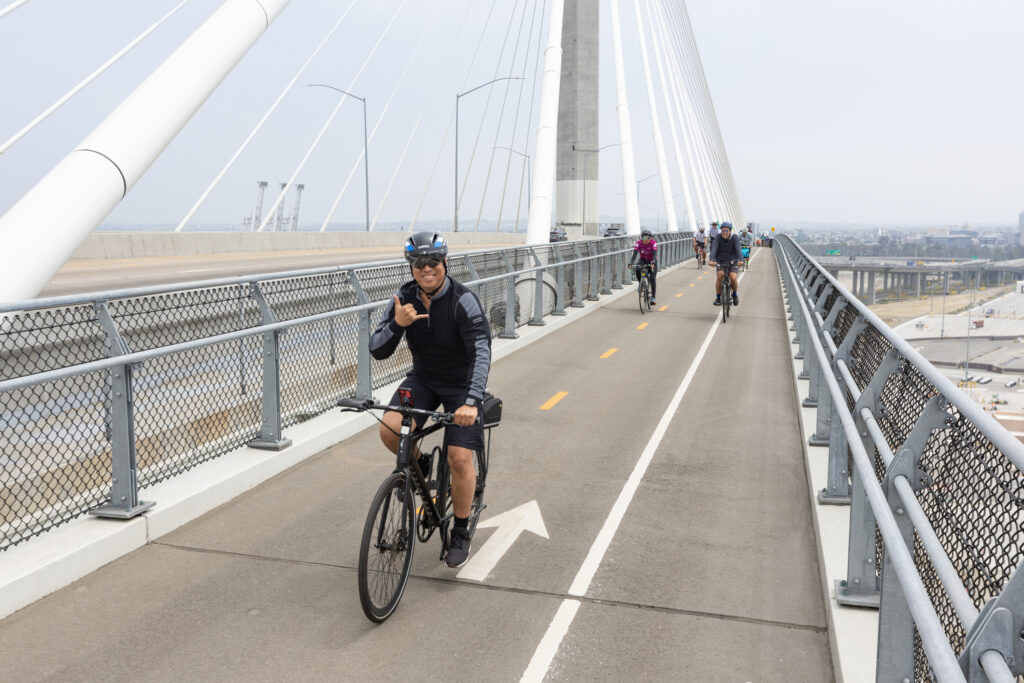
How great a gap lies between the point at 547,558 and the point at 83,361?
3326mm

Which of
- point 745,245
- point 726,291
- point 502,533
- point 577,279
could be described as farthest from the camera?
point 745,245

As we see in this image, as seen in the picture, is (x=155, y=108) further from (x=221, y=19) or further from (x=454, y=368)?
(x=454, y=368)

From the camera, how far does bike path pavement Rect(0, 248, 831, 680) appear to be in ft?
15.6

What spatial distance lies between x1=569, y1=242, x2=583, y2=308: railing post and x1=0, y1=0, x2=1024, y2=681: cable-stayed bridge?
11299mm

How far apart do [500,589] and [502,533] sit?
101cm

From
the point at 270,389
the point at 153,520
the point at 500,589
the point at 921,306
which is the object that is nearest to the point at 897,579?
the point at 500,589

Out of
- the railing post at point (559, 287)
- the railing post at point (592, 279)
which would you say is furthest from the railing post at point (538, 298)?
the railing post at point (592, 279)

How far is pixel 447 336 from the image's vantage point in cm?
542

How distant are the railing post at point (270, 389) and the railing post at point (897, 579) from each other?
5.46 meters

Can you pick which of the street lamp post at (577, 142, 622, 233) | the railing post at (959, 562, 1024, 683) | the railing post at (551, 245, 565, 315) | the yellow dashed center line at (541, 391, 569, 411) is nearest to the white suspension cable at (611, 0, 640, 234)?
the street lamp post at (577, 142, 622, 233)

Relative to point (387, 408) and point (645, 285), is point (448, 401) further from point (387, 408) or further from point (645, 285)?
point (645, 285)

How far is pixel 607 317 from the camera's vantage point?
21.6 m

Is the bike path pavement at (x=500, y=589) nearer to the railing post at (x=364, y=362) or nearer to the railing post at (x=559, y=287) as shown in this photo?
the railing post at (x=364, y=362)

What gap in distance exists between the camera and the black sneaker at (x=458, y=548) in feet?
19.2
